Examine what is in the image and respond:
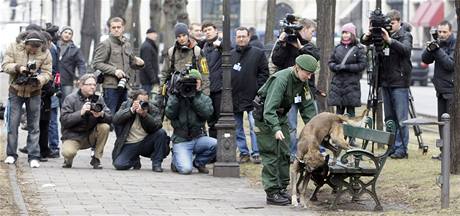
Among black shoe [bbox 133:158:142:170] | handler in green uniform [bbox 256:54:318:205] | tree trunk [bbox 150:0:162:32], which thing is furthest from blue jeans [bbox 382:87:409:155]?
tree trunk [bbox 150:0:162:32]

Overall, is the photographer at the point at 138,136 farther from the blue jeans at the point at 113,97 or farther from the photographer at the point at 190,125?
the blue jeans at the point at 113,97

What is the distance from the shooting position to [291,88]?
44.1 feet

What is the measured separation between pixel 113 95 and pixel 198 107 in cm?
250

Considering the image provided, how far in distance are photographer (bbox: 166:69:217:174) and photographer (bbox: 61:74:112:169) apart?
3.04 ft

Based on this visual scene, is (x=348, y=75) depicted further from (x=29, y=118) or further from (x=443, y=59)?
(x=29, y=118)

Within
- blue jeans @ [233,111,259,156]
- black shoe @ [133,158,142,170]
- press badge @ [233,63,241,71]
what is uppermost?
press badge @ [233,63,241,71]

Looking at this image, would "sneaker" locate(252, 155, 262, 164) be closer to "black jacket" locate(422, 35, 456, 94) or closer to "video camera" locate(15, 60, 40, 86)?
"black jacket" locate(422, 35, 456, 94)

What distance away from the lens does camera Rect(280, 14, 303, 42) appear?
51.0 feet

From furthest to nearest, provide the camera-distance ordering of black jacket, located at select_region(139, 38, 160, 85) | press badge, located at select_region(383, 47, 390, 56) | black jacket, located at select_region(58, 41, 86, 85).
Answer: black jacket, located at select_region(139, 38, 160, 85) < black jacket, located at select_region(58, 41, 86, 85) < press badge, located at select_region(383, 47, 390, 56)

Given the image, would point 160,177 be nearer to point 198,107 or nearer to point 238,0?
point 198,107

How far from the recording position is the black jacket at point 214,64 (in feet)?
58.2

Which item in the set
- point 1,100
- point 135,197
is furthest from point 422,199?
point 1,100

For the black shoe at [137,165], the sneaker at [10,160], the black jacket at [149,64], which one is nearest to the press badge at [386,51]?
the black shoe at [137,165]

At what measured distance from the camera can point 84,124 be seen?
16.8 m
